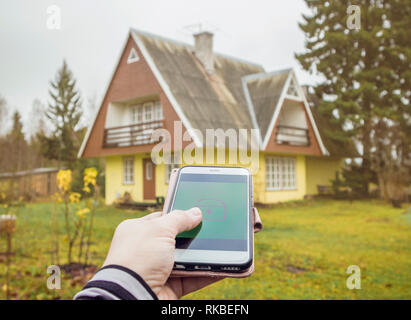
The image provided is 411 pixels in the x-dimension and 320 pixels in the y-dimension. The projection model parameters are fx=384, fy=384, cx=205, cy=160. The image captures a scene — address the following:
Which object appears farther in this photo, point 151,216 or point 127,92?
point 127,92

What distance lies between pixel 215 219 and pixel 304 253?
2448 millimetres

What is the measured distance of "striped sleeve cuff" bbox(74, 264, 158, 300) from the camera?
36cm

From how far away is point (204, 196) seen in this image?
445 mm

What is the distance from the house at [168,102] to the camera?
1856 mm

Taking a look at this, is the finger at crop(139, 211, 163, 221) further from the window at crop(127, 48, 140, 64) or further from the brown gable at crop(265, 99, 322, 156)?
the brown gable at crop(265, 99, 322, 156)

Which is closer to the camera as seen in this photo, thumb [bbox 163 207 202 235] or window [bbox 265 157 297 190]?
thumb [bbox 163 207 202 235]

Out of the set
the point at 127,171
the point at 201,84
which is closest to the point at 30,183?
the point at 127,171

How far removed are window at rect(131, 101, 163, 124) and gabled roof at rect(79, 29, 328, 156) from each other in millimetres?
116

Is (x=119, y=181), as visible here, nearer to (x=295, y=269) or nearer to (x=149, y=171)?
(x=149, y=171)

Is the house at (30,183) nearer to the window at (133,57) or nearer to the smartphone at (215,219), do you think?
the window at (133,57)

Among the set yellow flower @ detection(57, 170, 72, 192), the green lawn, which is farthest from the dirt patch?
yellow flower @ detection(57, 170, 72, 192)

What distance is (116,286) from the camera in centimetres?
36

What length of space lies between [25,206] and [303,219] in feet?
7.25

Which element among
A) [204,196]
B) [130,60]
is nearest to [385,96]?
[130,60]
